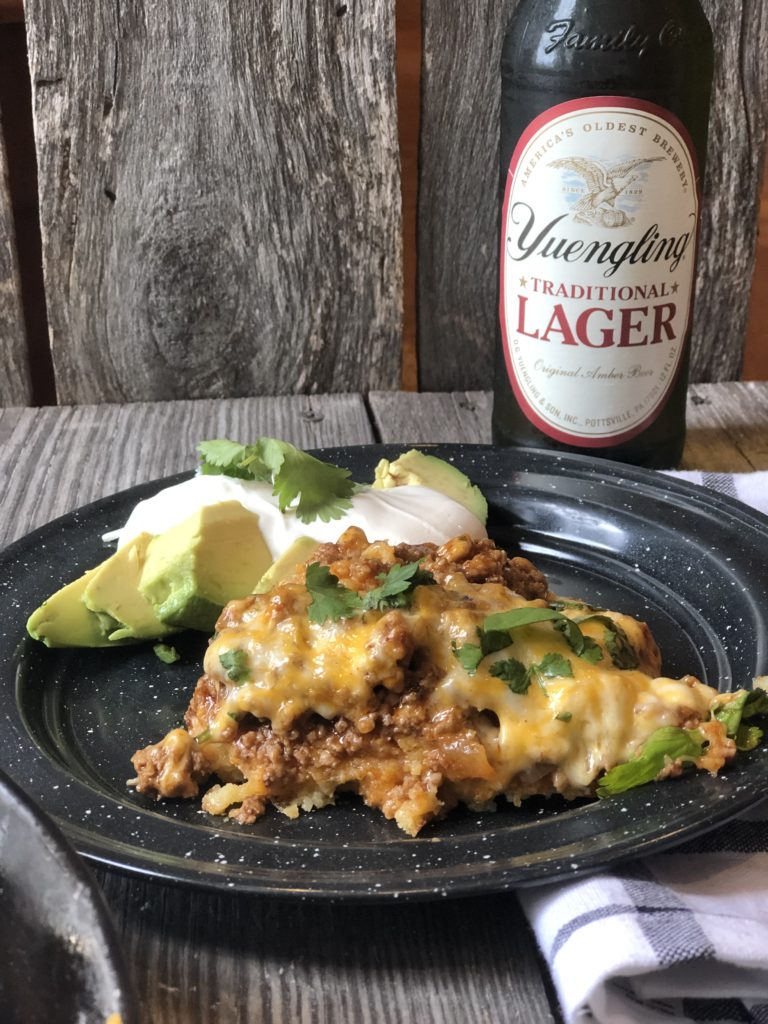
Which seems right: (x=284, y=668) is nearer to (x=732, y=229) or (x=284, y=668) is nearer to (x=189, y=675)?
(x=189, y=675)

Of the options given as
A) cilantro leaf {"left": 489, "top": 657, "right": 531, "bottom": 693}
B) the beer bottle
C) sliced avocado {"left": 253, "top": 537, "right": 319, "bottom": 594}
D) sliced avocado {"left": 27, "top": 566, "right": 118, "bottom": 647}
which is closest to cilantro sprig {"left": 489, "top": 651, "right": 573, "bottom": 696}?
cilantro leaf {"left": 489, "top": 657, "right": 531, "bottom": 693}

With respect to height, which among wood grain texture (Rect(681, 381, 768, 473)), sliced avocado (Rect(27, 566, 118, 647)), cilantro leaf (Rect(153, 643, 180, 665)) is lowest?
wood grain texture (Rect(681, 381, 768, 473))

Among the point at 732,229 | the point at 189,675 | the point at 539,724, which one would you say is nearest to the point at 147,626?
the point at 189,675

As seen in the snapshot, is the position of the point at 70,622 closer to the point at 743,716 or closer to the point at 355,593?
the point at 355,593

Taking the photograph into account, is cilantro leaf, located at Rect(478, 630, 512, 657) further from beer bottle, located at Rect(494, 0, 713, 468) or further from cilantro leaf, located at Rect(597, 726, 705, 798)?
beer bottle, located at Rect(494, 0, 713, 468)

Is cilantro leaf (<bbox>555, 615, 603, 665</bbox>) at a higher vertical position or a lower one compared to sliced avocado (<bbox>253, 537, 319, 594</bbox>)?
higher

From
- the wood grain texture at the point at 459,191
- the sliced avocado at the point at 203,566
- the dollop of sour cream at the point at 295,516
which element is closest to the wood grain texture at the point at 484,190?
the wood grain texture at the point at 459,191

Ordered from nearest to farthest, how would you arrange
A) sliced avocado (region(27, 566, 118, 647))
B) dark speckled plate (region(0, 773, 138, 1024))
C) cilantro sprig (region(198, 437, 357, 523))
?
dark speckled plate (region(0, 773, 138, 1024))
sliced avocado (region(27, 566, 118, 647))
cilantro sprig (region(198, 437, 357, 523))
